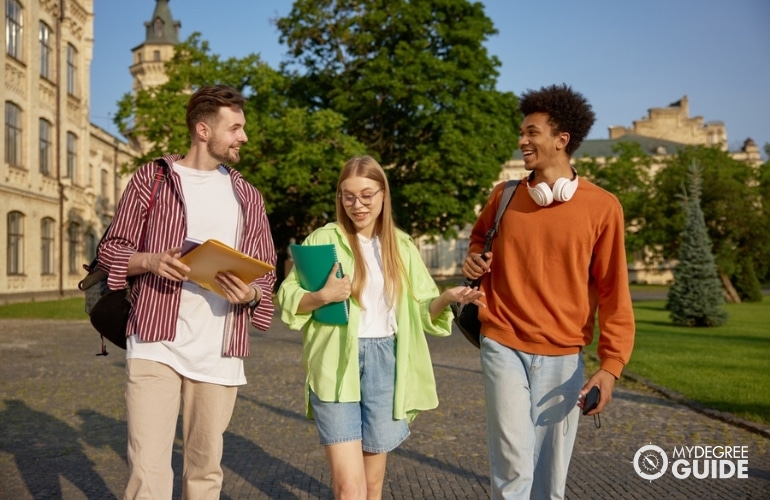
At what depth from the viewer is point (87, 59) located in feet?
141

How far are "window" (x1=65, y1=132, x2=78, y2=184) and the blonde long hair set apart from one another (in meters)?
40.1

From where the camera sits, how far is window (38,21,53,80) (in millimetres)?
37594

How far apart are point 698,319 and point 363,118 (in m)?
17.5

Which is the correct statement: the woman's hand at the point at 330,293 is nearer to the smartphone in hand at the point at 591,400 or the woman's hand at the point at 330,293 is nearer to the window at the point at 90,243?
the smartphone in hand at the point at 591,400

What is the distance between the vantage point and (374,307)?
156 inches

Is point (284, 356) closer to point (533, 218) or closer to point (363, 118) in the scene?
point (533, 218)

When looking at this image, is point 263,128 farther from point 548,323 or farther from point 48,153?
point 548,323

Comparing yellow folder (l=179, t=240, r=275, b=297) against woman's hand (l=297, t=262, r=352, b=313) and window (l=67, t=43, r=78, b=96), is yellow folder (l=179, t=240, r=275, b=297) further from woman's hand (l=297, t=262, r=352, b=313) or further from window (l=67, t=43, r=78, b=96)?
window (l=67, t=43, r=78, b=96)

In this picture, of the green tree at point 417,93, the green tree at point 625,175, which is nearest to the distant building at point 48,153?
the green tree at point 417,93

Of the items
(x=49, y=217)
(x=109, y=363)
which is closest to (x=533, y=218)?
(x=109, y=363)

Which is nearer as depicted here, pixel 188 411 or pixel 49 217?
pixel 188 411

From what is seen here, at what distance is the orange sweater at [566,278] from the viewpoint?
369 centimetres

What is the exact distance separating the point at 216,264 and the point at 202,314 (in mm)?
409

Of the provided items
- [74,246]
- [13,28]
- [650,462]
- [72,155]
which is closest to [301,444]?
[650,462]
